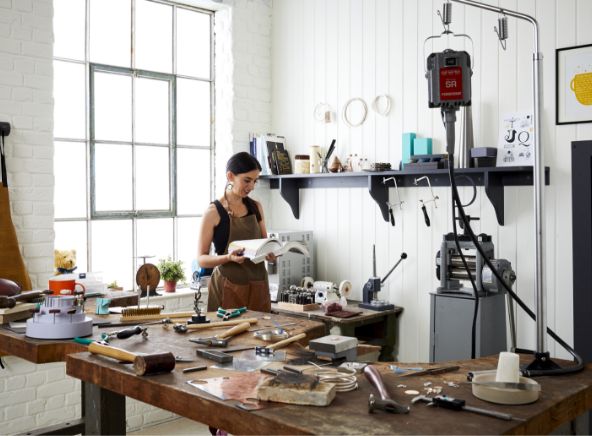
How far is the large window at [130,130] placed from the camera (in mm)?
4668

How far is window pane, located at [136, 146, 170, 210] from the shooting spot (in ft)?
16.6

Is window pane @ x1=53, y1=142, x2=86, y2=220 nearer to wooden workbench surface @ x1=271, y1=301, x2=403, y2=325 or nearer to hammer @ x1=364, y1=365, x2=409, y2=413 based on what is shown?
wooden workbench surface @ x1=271, y1=301, x2=403, y2=325

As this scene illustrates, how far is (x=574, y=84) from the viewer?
12.7ft

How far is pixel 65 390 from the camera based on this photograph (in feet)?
14.2

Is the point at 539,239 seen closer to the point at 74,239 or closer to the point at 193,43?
the point at 74,239

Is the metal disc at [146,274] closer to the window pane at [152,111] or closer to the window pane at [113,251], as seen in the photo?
the window pane at [113,251]

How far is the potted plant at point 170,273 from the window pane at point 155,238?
106 millimetres

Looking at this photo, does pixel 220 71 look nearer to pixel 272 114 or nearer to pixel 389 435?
pixel 272 114

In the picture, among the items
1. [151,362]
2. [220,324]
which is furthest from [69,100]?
[151,362]

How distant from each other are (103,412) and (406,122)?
10.2 feet

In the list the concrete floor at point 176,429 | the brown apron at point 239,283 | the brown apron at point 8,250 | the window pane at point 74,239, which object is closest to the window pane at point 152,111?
the window pane at point 74,239

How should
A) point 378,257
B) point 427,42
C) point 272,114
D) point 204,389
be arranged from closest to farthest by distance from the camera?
point 204,389, point 427,42, point 378,257, point 272,114

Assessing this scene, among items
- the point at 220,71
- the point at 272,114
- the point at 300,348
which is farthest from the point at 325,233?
the point at 300,348

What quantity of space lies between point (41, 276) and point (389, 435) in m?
3.25
